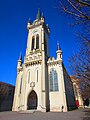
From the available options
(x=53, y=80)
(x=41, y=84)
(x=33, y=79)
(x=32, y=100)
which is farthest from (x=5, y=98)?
(x=53, y=80)

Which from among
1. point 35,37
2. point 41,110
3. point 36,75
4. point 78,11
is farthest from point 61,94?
point 78,11

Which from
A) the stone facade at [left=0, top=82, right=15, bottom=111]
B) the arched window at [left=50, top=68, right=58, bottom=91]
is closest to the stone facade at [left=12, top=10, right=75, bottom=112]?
the arched window at [left=50, top=68, right=58, bottom=91]

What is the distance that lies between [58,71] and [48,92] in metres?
5.71

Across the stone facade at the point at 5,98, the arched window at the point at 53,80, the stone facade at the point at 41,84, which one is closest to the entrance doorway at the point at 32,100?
the stone facade at the point at 41,84

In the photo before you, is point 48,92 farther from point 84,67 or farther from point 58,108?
point 84,67

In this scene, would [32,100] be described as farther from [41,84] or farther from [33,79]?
[41,84]

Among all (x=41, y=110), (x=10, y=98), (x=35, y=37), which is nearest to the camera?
(x=41, y=110)

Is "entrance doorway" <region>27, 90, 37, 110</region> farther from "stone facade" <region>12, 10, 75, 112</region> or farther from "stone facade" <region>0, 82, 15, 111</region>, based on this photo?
"stone facade" <region>0, 82, 15, 111</region>

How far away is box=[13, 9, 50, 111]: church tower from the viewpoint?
24.3 metres

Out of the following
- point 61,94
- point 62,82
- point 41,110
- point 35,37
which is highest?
point 35,37

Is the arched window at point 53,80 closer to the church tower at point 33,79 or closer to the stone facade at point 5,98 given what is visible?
the church tower at point 33,79

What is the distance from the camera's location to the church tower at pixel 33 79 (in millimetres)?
24312

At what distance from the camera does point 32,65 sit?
2912cm

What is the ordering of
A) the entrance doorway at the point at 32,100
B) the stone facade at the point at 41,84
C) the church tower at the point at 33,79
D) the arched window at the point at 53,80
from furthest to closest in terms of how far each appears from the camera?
the entrance doorway at the point at 32,100
the arched window at the point at 53,80
the church tower at the point at 33,79
the stone facade at the point at 41,84
